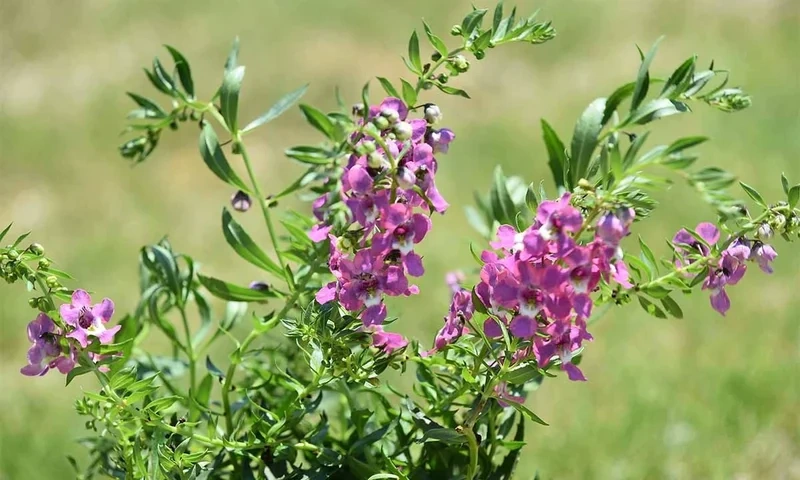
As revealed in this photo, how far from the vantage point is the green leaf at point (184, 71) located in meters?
1.54

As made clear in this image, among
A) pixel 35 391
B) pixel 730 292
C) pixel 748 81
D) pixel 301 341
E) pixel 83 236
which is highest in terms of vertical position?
pixel 748 81

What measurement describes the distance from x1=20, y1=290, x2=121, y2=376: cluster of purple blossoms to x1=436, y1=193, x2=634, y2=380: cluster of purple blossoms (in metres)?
0.54

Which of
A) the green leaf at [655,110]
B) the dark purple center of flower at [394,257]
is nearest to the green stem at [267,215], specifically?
the dark purple center of flower at [394,257]

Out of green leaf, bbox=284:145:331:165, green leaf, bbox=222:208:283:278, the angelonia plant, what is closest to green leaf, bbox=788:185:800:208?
the angelonia plant

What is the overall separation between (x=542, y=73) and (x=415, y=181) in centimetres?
435

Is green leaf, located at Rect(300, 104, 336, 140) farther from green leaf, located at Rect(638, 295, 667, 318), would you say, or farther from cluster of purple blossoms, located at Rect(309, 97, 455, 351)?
green leaf, located at Rect(638, 295, 667, 318)

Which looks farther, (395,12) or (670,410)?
(395,12)

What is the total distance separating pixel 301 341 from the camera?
1.20 meters

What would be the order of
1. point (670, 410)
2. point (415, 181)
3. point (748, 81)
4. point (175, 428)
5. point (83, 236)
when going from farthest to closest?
1. point (748, 81)
2. point (83, 236)
3. point (670, 410)
4. point (175, 428)
5. point (415, 181)

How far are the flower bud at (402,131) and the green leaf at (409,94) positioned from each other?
128 millimetres

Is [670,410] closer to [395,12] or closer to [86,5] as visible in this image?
[395,12]

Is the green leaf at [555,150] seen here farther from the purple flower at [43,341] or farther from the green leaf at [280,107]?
the purple flower at [43,341]

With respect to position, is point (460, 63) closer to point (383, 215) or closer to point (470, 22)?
point (470, 22)

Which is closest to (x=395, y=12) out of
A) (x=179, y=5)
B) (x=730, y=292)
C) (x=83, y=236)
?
(x=179, y=5)
